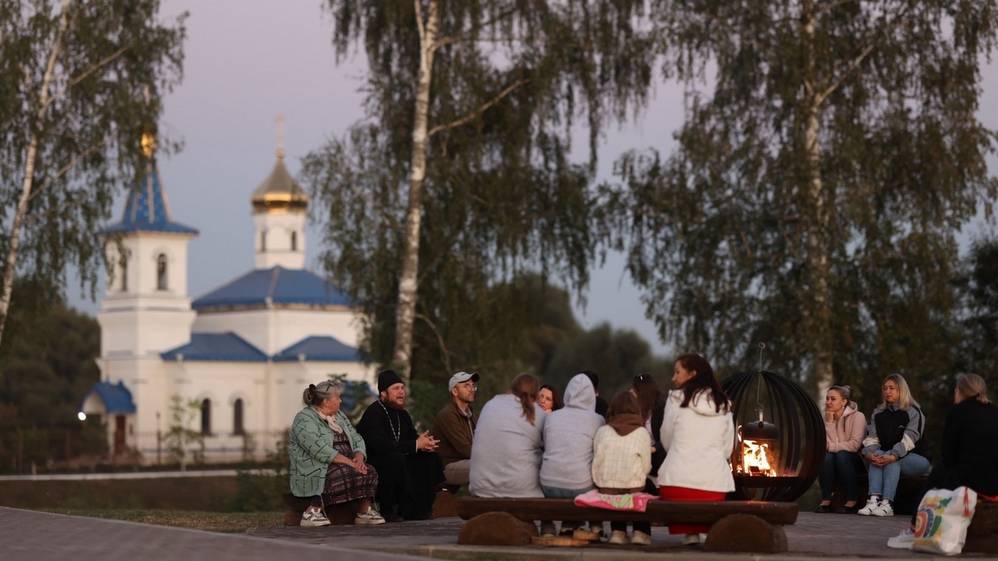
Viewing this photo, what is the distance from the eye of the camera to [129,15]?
35.2 metres

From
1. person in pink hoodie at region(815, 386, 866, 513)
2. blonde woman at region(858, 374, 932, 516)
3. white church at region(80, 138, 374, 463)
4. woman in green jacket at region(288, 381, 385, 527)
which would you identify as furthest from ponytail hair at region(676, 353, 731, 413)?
white church at region(80, 138, 374, 463)

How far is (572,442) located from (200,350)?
8240 cm

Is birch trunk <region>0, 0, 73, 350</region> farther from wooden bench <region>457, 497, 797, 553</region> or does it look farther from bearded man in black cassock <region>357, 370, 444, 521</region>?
wooden bench <region>457, 497, 797, 553</region>

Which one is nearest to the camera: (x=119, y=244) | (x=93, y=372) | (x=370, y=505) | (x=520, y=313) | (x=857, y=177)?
(x=370, y=505)

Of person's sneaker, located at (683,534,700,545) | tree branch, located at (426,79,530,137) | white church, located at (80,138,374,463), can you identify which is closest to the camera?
person's sneaker, located at (683,534,700,545)

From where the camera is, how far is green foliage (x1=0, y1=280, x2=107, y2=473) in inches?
1345

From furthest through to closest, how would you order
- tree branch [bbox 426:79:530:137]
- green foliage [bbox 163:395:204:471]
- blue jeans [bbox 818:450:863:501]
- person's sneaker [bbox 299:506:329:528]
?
green foliage [bbox 163:395:204:471] < tree branch [bbox 426:79:530:137] < blue jeans [bbox 818:450:863:501] < person's sneaker [bbox 299:506:329:528]

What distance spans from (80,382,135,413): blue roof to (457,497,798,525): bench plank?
251 ft

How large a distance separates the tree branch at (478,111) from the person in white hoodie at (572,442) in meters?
18.0

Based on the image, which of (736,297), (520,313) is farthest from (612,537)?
(520,313)

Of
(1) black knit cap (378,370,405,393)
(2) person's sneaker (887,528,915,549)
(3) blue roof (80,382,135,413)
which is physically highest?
(3) blue roof (80,382,135,413)

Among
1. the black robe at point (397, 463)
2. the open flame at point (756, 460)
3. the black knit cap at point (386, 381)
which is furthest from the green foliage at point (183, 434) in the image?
the open flame at point (756, 460)

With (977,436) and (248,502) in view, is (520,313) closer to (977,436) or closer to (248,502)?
(248,502)

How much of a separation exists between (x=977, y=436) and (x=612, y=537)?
3.02m
